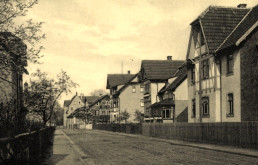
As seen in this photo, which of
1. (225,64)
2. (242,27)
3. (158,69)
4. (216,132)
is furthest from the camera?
(158,69)

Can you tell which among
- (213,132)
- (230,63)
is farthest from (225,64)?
(213,132)

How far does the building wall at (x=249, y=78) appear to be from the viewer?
26250 mm

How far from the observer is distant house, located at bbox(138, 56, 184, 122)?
5544 cm

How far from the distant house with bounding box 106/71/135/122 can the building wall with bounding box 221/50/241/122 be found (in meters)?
45.6

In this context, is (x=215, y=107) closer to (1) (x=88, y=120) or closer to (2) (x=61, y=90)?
(2) (x=61, y=90)

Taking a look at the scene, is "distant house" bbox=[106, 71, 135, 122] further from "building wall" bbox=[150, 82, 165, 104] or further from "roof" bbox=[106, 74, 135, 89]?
"building wall" bbox=[150, 82, 165, 104]

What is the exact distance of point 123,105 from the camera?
7488 centimetres

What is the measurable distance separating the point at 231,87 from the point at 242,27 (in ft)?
17.0

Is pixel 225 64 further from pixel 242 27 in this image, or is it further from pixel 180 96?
pixel 180 96

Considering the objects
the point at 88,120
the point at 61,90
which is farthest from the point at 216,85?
the point at 88,120

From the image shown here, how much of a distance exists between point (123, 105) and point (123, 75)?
16671 mm

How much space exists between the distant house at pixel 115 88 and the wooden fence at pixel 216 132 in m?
40.2

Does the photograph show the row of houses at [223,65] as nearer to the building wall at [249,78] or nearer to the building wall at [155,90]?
the building wall at [249,78]

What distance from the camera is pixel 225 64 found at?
29.9 metres
